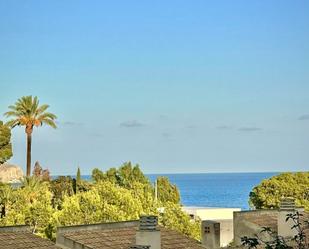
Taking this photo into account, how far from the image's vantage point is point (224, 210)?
79125 mm

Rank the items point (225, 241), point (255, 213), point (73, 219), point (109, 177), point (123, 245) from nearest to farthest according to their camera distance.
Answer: point (123, 245), point (255, 213), point (73, 219), point (225, 241), point (109, 177)

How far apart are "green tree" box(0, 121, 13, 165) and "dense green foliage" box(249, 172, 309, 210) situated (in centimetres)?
2527

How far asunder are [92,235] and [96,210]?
19.2 metres

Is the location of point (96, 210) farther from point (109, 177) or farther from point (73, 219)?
point (109, 177)

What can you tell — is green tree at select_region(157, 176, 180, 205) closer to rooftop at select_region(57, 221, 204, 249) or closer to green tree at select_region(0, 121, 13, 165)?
green tree at select_region(0, 121, 13, 165)

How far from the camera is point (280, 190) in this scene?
6631 cm

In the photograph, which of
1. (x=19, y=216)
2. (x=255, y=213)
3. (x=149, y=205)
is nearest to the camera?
(x=255, y=213)

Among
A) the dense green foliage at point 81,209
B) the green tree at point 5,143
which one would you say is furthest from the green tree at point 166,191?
the dense green foliage at point 81,209

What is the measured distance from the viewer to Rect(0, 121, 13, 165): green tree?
68.8 meters

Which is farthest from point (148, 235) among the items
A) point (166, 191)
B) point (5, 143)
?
point (166, 191)

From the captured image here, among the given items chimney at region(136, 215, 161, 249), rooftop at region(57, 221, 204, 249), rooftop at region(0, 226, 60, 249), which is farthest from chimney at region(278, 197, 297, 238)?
rooftop at region(0, 226, 60, 249)

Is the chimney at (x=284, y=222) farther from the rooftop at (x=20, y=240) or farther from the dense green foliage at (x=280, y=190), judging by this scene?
the dense green foliage at (x=280, y=190)

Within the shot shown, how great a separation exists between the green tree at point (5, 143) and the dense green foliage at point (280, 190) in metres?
25.3

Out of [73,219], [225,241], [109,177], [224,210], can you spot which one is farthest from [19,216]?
[109,177]
